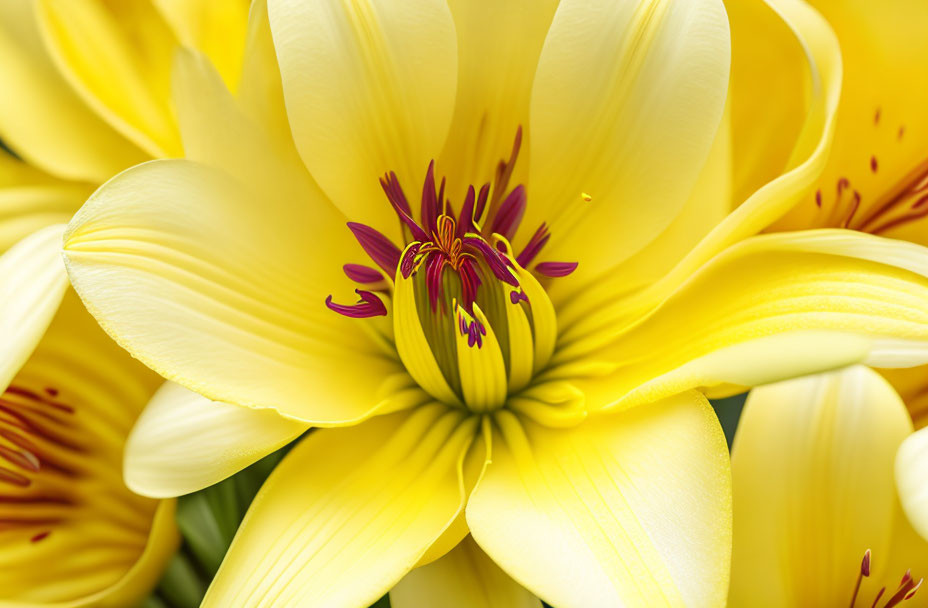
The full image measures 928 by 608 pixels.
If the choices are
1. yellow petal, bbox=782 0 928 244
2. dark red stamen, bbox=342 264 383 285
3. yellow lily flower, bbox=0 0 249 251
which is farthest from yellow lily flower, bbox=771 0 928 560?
yellow lily flower, bbox=0 0 249 251

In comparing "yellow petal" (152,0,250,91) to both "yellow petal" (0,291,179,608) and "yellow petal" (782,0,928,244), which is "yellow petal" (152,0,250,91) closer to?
"yellow petal" (0,291,179,608)

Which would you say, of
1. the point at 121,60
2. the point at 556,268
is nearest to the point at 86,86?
the point at 121,60

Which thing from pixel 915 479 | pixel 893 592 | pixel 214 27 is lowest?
pixel 893 592

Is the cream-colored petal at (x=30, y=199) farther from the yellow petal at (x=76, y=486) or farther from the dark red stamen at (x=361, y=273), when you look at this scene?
the dark red stamen at (x=361, y=273)

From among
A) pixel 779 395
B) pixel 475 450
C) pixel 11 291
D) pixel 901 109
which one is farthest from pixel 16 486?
pixel 901 109

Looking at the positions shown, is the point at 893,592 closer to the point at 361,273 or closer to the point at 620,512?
the point at 620,512

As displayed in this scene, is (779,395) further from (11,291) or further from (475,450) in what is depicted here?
(11,291)

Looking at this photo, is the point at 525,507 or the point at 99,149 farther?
the point at 99,149
